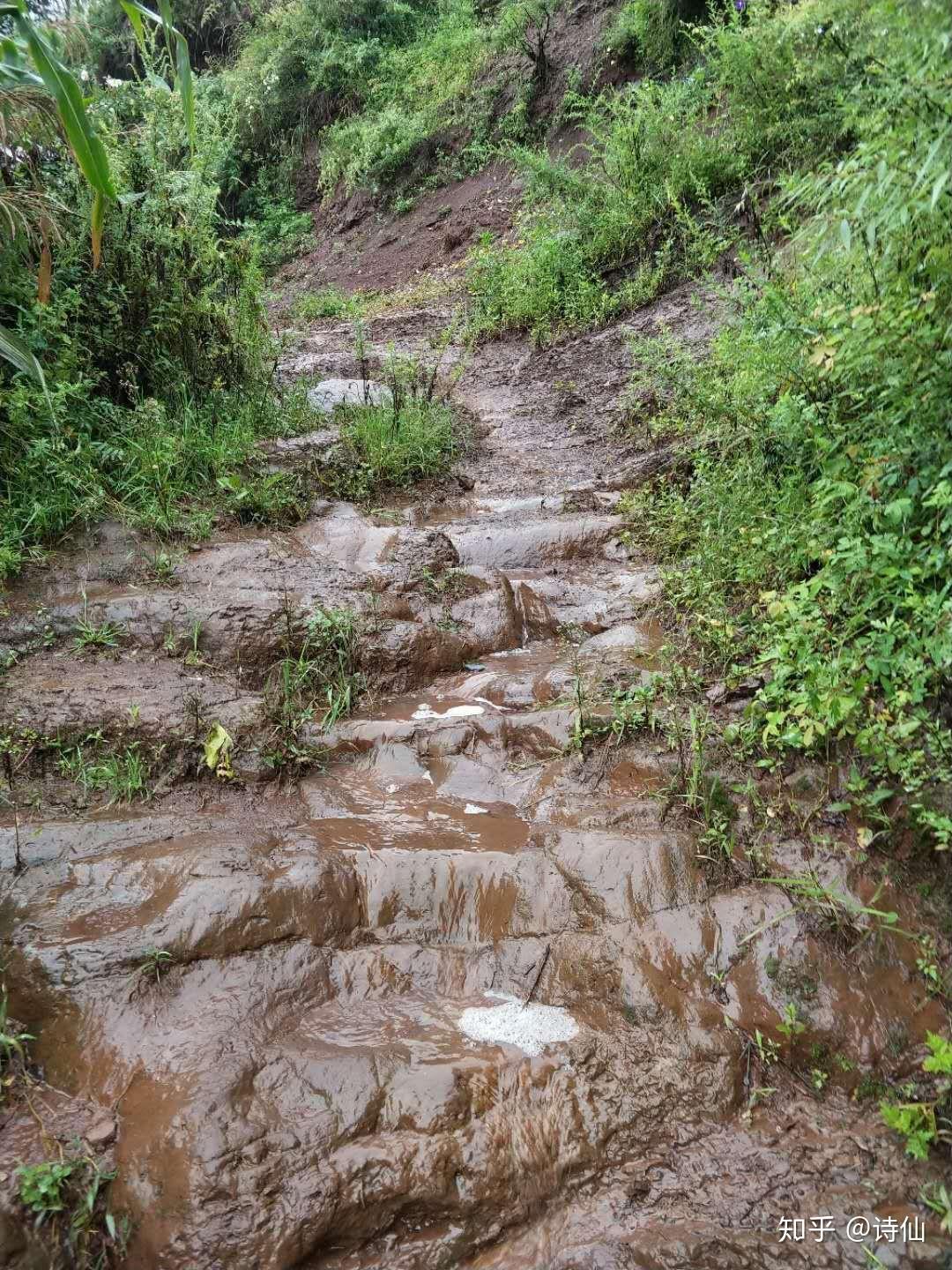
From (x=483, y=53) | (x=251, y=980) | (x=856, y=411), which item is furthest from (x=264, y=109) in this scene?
(x=251, y=980)

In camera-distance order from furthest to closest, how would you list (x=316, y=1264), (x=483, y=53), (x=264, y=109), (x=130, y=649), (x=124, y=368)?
(x=264, y=109) < (x=483, y=53) < (x=124, y=368) < (x=130, y=649) < (x=316, y=1264)

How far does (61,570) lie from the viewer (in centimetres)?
425

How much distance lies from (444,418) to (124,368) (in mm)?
2439

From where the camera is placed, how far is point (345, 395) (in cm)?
686

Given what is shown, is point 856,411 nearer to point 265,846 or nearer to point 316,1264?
point 265,846

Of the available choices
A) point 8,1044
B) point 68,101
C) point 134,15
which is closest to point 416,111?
point 134,15

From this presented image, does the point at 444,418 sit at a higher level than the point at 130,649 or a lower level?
higher

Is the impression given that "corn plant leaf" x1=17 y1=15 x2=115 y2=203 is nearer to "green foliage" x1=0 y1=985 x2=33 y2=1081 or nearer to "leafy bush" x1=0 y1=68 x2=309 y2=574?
"green foliage" x1=0 y1=985 x2=33 y2=1081

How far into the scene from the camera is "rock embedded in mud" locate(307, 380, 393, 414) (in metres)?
6.55

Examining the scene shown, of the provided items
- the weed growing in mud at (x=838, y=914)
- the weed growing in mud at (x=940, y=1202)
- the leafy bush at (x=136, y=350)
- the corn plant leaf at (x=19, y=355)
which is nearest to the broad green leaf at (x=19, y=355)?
the corn plant leaf at (x=19, y=355)

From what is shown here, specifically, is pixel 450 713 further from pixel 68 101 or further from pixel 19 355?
pixel 68 101

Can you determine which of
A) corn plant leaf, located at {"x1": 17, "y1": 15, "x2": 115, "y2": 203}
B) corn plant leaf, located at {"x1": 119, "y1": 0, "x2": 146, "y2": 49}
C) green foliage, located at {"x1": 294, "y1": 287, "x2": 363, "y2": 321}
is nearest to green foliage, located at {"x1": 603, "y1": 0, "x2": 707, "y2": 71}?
green foliage, located at {"x1": 294, "y1": 287, "x2": 363, "y2": 321}

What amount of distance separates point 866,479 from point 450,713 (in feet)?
6.63

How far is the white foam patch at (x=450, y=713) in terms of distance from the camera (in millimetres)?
3752
